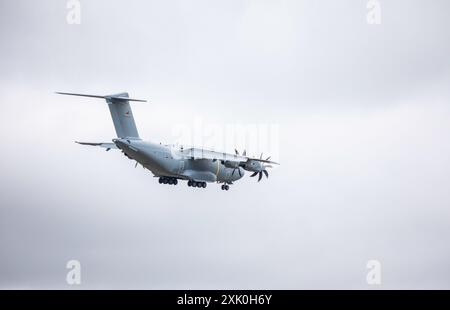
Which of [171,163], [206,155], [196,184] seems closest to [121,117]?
[171,163]

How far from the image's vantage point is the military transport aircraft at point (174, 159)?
8294 centimetres

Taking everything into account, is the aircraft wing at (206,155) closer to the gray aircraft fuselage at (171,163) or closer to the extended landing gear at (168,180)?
the gray aircraft fuselage at (171,163)

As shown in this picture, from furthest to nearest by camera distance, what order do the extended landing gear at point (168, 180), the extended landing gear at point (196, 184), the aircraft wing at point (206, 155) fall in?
the extended landing gear at point (196, 184)
the extended landing gear at point (168, 180)
the aircraft wing at point (206, 155)

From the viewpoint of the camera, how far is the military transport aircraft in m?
82.9

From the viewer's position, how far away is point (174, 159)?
3351 inches

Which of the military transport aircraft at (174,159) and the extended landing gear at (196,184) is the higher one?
the military transport aircraft at (174,159)

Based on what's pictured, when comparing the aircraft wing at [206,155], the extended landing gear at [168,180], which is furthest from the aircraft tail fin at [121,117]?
the extended landing gear at [168,180]

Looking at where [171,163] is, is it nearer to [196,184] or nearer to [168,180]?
[168,180]

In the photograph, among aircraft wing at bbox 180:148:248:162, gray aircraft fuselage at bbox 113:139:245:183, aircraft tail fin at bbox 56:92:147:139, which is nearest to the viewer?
gray aircraft fuselage at bbox 113:139:245:183

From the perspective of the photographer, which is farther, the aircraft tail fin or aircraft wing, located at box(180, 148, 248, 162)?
aircraft wing, located at box(180, 148, 248, 162)

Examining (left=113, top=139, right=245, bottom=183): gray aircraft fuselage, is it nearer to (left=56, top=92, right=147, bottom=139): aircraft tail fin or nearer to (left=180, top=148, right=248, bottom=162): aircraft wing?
(left=180, top=148, right=248, bottom=162): aircraft wing

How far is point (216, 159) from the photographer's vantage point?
8731 cm

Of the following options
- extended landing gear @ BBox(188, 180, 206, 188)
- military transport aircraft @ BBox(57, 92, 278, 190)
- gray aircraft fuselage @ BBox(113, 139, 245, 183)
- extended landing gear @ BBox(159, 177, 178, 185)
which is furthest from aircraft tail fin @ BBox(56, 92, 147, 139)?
extended landing gear @ BBox(188, 180, 206, 188)
